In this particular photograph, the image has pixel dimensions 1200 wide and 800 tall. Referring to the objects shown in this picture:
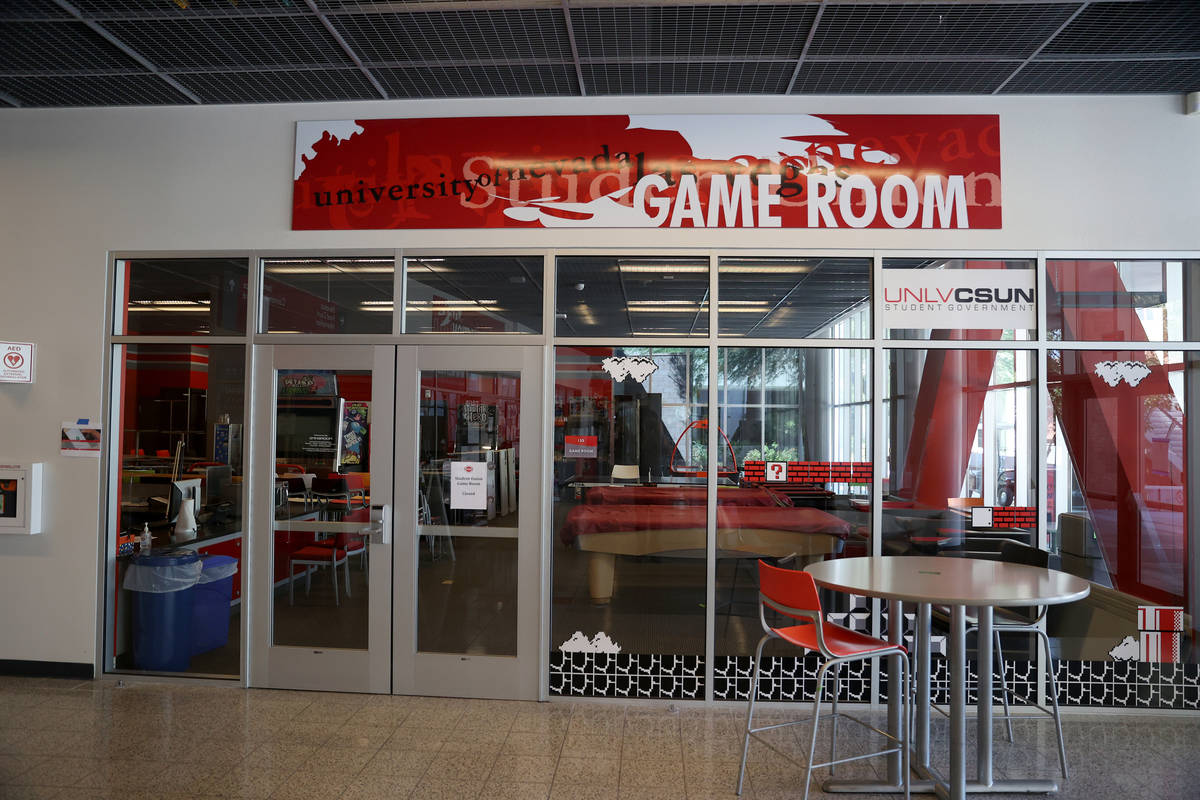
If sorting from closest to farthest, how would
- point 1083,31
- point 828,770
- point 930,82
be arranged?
point 828,770, point 1083,31, point 930,82

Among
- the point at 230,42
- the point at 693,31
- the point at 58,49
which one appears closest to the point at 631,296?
the point at 693,31

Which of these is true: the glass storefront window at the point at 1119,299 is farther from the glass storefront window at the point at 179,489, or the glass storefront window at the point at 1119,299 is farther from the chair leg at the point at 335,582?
the glass storefront window at the point at 179,489

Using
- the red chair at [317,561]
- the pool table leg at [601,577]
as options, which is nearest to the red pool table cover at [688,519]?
the pool table leg at [601,577]

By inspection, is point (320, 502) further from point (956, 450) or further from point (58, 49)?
point (956, 450)

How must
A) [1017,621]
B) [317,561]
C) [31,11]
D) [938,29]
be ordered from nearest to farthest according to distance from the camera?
[31,11] → [938,29] → [1017,621] → [317,561]

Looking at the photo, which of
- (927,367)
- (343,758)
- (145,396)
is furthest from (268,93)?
(927,367)

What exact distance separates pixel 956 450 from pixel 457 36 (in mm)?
3707

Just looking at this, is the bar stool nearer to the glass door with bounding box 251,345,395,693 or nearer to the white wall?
the white wall

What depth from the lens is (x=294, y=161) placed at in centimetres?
498

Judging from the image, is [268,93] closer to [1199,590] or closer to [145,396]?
[145,396]

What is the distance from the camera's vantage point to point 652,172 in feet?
15.7

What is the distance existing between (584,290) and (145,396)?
9.58 ft

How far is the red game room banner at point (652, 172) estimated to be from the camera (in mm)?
4707

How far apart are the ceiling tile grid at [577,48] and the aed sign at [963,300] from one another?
1122 millimetres
